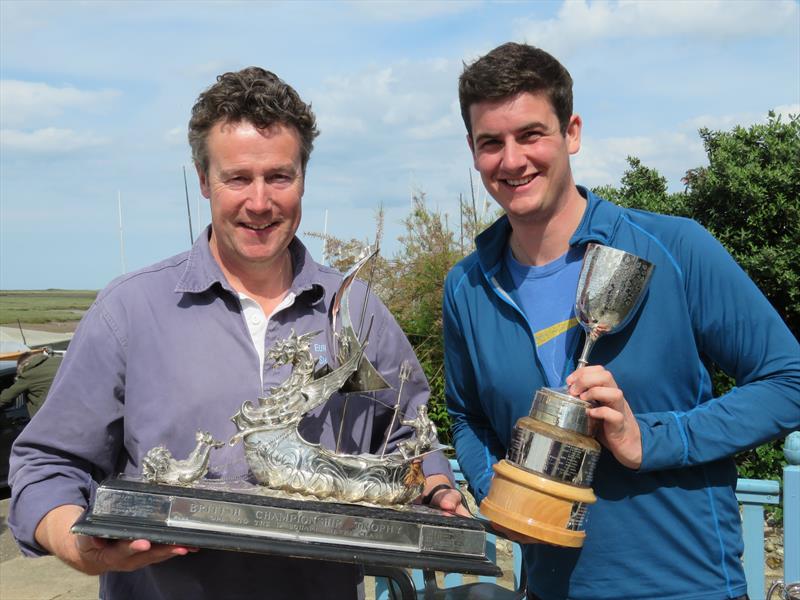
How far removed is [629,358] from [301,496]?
1.08 metres

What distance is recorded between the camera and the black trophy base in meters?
2.34

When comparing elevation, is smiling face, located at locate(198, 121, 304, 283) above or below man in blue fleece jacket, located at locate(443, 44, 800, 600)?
above

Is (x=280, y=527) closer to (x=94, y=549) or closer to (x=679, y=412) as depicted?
(x=94, y=549)

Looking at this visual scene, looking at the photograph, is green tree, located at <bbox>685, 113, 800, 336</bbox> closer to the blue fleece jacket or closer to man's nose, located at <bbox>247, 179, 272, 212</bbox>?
the blue fleece jacket

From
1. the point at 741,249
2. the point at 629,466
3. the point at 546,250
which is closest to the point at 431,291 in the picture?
the point at 741,249

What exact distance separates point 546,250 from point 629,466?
2.52 feet

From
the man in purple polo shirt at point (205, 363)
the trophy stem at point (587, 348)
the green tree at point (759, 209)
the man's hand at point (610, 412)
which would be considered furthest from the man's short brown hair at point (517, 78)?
the green tree at point (759, 209)

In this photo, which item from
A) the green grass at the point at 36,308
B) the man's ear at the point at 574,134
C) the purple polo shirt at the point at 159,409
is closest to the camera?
the purple polo shirt at the point at 159,409

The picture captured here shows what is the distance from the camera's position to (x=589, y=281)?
8.56 ft

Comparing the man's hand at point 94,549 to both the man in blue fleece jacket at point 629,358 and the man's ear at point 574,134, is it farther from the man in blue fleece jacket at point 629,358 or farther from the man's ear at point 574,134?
the man's ear at point 574,134

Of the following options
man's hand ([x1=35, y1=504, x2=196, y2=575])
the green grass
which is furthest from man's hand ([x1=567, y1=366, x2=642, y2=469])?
the green grass

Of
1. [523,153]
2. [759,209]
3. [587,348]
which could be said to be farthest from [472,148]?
[759,209]

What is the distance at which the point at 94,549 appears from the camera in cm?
238

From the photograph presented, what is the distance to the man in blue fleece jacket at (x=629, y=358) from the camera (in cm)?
262
